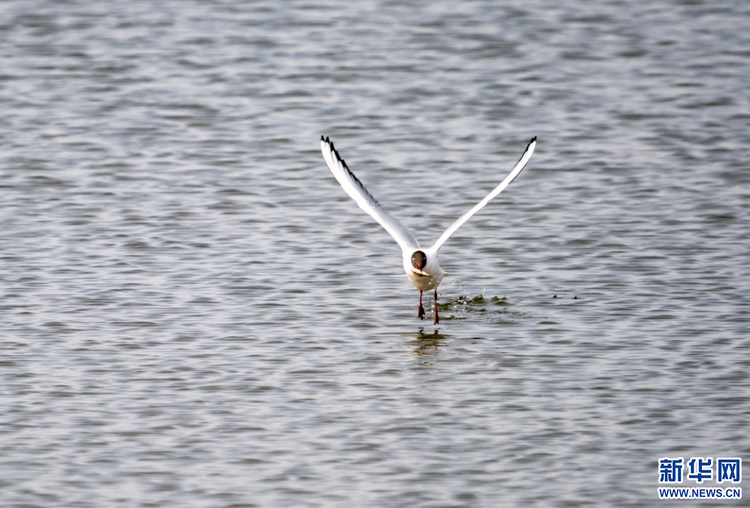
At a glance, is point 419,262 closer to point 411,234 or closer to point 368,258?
point 411,234

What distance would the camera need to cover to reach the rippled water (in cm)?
910

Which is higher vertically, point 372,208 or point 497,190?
point 497,190

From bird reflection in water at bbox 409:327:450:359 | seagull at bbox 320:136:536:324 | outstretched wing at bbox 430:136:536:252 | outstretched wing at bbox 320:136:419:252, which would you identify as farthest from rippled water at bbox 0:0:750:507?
outstretched wing at bbox 430:136:536:252

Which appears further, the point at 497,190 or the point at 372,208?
the point at 372,208

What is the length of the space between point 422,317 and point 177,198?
5.11 m

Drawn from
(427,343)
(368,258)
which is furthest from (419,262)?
(368,258)

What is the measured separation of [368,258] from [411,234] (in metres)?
1.94

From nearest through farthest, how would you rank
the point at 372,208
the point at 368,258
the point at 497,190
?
the point at 497,190 → the point at 372,208 → the point at 368,258

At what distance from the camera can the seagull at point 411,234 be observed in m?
11.6

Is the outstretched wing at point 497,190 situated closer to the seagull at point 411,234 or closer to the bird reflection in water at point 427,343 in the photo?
the seagull at point 411,234

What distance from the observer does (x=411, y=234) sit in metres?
12.3

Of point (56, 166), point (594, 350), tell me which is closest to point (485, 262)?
point (594, 350)

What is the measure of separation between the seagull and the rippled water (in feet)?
1.49

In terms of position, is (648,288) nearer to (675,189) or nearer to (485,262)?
(485,262)
